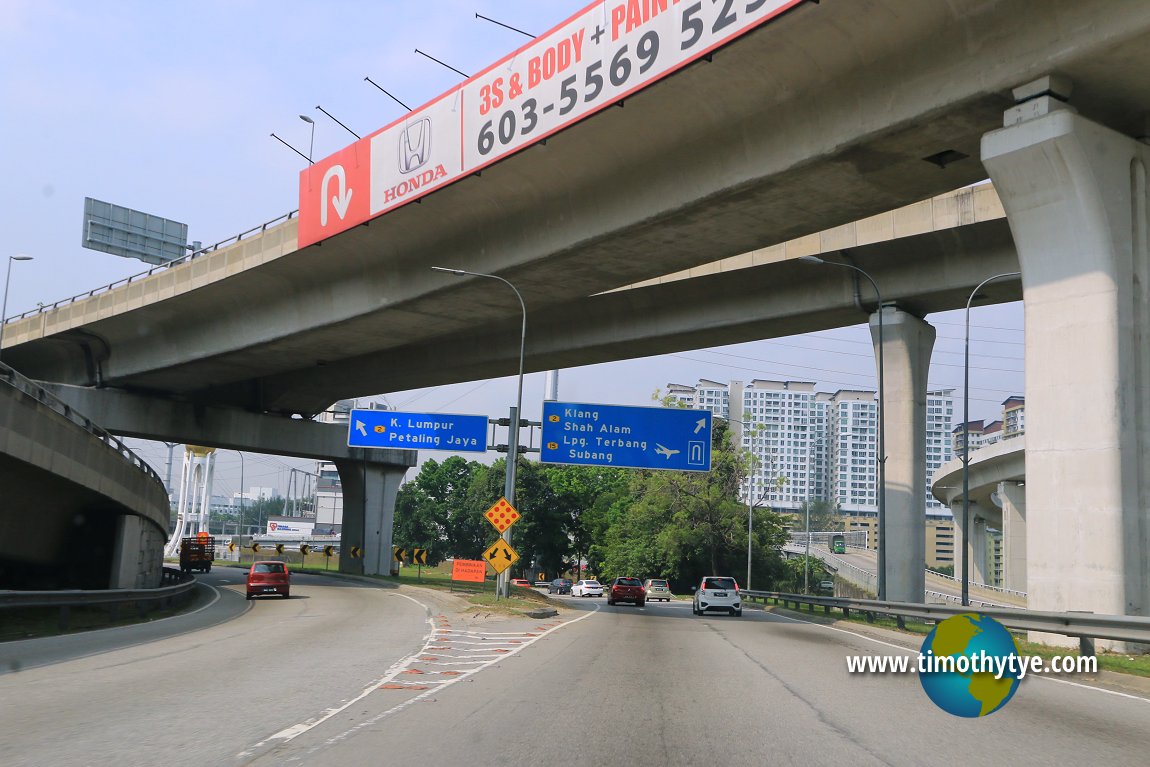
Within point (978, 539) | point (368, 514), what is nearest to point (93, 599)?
point (368, 514)

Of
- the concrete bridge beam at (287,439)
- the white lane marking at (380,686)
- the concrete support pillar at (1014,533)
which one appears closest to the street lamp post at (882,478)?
the white lane marking at (380,686)

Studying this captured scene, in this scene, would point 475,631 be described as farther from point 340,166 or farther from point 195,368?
point 195,368

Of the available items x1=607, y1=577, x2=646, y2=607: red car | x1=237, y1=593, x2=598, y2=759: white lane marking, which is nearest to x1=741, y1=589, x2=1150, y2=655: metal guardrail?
x1=237, y1=593, x2=598, y2=759: white lane marking

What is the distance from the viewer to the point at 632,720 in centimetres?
955

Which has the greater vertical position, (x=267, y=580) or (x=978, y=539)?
(x=978, y=539)

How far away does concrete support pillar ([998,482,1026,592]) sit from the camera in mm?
75938

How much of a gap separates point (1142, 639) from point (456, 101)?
758 inches

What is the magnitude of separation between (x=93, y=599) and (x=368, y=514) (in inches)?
1561

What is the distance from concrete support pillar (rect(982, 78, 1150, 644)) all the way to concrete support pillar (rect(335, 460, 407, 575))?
48427 mm

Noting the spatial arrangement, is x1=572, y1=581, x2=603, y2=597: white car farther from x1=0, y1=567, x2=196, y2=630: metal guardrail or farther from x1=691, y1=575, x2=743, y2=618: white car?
x1=0, y1=567, x2=196, y2=630: metal guardrail

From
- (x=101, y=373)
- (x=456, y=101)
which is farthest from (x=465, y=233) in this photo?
(x=101, y=373)

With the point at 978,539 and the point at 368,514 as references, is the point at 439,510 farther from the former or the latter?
the point at 368,514

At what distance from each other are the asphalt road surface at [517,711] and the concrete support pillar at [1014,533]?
6407cm

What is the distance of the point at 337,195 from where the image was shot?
95.8 feet
